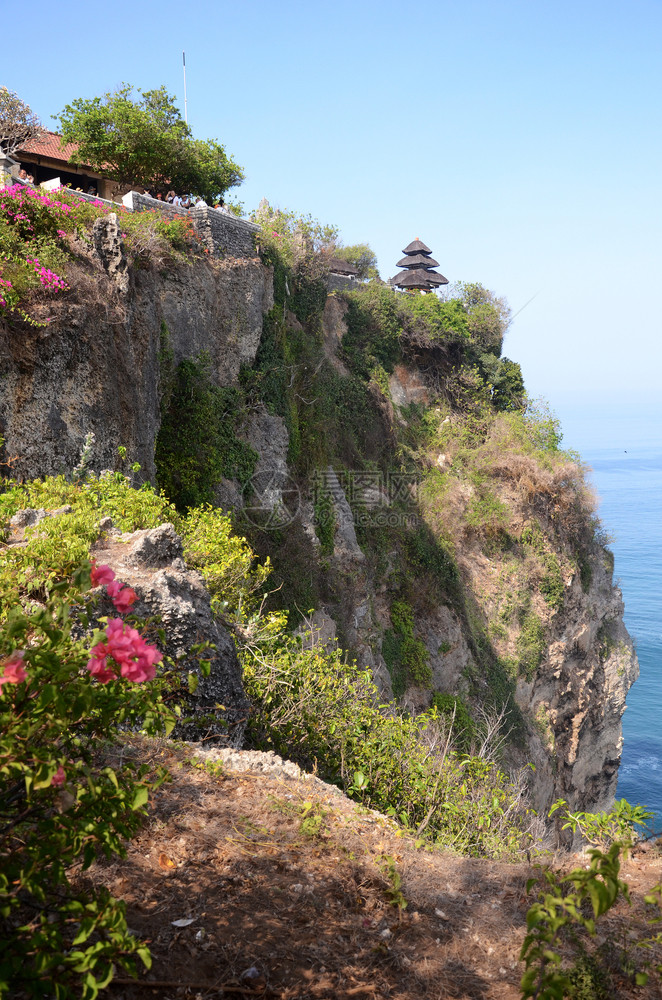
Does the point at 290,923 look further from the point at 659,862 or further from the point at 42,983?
the point at 659,862

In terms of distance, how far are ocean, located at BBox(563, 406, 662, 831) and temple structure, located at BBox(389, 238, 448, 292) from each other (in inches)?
415

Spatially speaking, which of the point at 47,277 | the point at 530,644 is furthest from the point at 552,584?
the point at 47,277

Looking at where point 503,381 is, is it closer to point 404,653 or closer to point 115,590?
point 404,653

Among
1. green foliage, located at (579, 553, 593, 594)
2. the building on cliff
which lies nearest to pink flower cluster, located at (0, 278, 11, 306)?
the building on cliff

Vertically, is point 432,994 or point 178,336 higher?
point 178,336

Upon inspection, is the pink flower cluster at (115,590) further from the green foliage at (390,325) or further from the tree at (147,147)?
the green foliage at (390,325)

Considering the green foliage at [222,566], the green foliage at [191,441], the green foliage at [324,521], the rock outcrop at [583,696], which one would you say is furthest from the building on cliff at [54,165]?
the rock outcrop at [583,696]

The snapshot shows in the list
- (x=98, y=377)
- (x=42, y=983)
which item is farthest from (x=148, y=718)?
(x=98, y=377)

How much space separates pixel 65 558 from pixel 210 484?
8197 mm

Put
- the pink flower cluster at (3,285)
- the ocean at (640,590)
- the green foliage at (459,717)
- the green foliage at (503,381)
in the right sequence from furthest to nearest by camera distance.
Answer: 1. the ocean at (640,590)
2. the green foliage at (503,381)
3. the green foliage at (459,717)
4. the pink flower cluster at (3,285)

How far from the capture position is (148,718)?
7.41 ft

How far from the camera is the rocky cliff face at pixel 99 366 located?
8.46m

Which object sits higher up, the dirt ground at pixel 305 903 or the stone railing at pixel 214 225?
the stone railing at pixel 214 225

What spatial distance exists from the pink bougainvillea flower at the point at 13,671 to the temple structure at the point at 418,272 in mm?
28657
